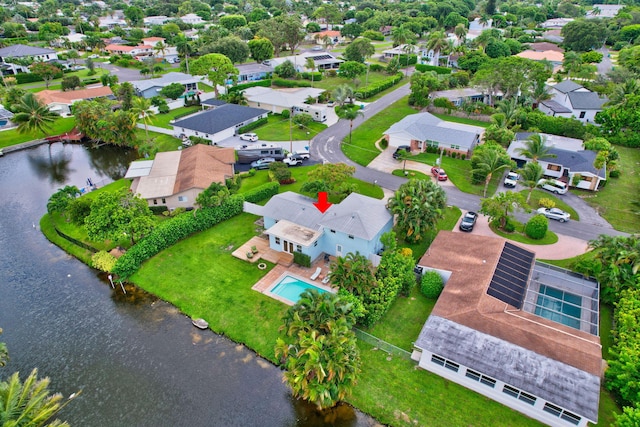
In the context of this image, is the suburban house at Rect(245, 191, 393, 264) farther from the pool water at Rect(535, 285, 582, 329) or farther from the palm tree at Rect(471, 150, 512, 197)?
the palm tree at Rect(471, 150, 512, 197)

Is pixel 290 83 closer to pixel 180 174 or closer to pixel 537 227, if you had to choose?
pixel 180 174

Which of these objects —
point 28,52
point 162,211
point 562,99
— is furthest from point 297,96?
point 28,52

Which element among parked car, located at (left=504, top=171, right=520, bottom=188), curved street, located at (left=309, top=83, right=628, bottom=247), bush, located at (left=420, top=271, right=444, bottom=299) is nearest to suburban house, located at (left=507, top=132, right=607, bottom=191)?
parked car, located at (left=504, top=171, right=520, bottom=188)

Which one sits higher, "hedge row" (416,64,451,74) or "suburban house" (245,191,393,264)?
"hedge row" (416,64,451,74)

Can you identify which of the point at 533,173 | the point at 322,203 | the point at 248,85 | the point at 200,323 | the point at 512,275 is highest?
the point at 248,85

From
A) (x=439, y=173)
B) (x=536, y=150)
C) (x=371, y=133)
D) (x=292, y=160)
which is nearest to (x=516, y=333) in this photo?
(x=439, y=173)

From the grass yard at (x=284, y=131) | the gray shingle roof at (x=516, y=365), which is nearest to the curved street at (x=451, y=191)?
the grass yard at (x=284, y=131)
